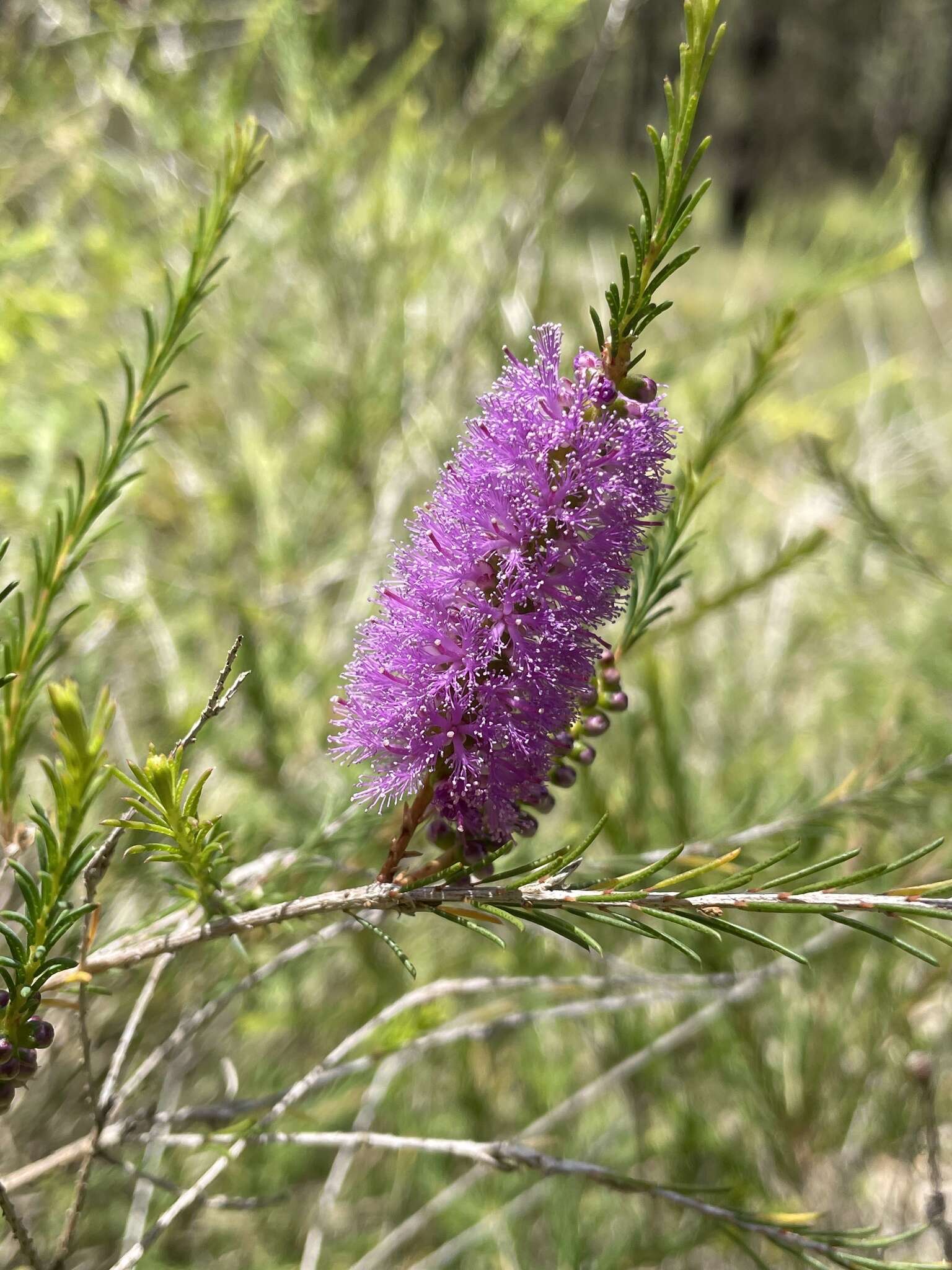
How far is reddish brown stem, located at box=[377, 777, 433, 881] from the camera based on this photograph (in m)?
0.74

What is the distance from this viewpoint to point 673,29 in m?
22.8

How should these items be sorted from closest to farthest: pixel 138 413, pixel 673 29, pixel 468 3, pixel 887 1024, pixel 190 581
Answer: pixel 138 413
pixel 887 1024
pixel 190 581
pixel 468 3
pixel 673 29

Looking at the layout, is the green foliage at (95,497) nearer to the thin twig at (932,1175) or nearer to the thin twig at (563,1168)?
the thin twig at (563,1168)

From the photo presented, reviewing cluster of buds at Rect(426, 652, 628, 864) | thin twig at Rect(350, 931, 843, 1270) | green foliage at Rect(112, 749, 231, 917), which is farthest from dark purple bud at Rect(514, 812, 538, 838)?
thin twig at Rect(350, 931, 843, 1270)

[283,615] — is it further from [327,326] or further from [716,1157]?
[716,1157]

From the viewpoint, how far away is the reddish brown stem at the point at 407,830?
74 cm

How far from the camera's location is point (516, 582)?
71 cm

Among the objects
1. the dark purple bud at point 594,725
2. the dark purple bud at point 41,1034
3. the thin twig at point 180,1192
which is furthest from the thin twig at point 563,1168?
the dark purple bud at point 594,725

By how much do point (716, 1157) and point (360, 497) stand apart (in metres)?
1.88

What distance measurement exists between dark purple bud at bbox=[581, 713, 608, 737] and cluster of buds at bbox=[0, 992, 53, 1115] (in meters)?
0.50

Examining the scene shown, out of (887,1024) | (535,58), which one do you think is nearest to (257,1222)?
(887,1024)

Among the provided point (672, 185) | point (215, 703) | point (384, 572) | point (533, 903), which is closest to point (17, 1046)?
point (215, 703)

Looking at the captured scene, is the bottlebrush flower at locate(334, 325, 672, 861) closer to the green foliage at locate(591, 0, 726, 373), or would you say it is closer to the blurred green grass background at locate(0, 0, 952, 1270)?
the green foliage at locate(591, 0, 726, 373)

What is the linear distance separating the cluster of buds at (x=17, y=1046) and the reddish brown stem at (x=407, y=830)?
0.27m
